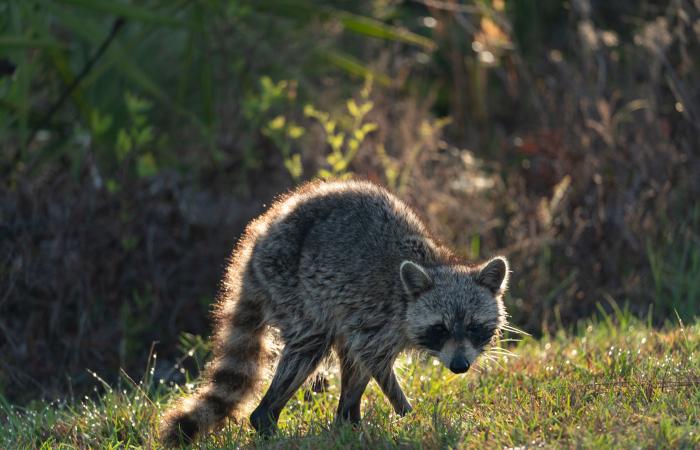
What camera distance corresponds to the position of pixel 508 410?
15.8 ft

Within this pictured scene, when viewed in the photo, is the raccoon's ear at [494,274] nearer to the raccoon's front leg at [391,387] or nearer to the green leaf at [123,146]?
the raccoon's front leg at [391,387]

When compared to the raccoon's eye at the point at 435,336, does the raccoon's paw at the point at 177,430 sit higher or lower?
lower

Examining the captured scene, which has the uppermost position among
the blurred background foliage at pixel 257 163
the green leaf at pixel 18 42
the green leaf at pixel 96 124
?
the green leaf at pixel 18 42

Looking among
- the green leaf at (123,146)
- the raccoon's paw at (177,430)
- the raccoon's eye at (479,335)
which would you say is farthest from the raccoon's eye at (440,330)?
the green leaf at (123,146)

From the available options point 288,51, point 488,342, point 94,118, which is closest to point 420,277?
point 488,342

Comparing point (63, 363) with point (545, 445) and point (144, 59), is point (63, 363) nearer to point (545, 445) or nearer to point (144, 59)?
point (144, 59)

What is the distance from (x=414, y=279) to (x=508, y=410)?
0.81 metres

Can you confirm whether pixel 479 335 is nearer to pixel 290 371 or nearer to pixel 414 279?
pixel 414 279

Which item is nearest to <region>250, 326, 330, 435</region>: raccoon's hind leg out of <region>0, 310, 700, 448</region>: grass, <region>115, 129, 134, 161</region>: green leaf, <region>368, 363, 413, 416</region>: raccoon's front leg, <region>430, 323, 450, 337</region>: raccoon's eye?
<region>0, 310, 700, 448</region>: grass

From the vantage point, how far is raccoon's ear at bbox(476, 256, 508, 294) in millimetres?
5383

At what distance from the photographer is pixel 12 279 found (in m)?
7.53

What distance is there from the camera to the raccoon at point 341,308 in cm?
528

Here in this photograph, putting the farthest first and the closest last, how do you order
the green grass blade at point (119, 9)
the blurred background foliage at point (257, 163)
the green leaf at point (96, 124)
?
1. the green leaf at point (96, 124)
2. the green grass blade at point (119, 9)
3. the blurred background foliage at point (257, 163)

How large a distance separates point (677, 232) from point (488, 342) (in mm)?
3613
